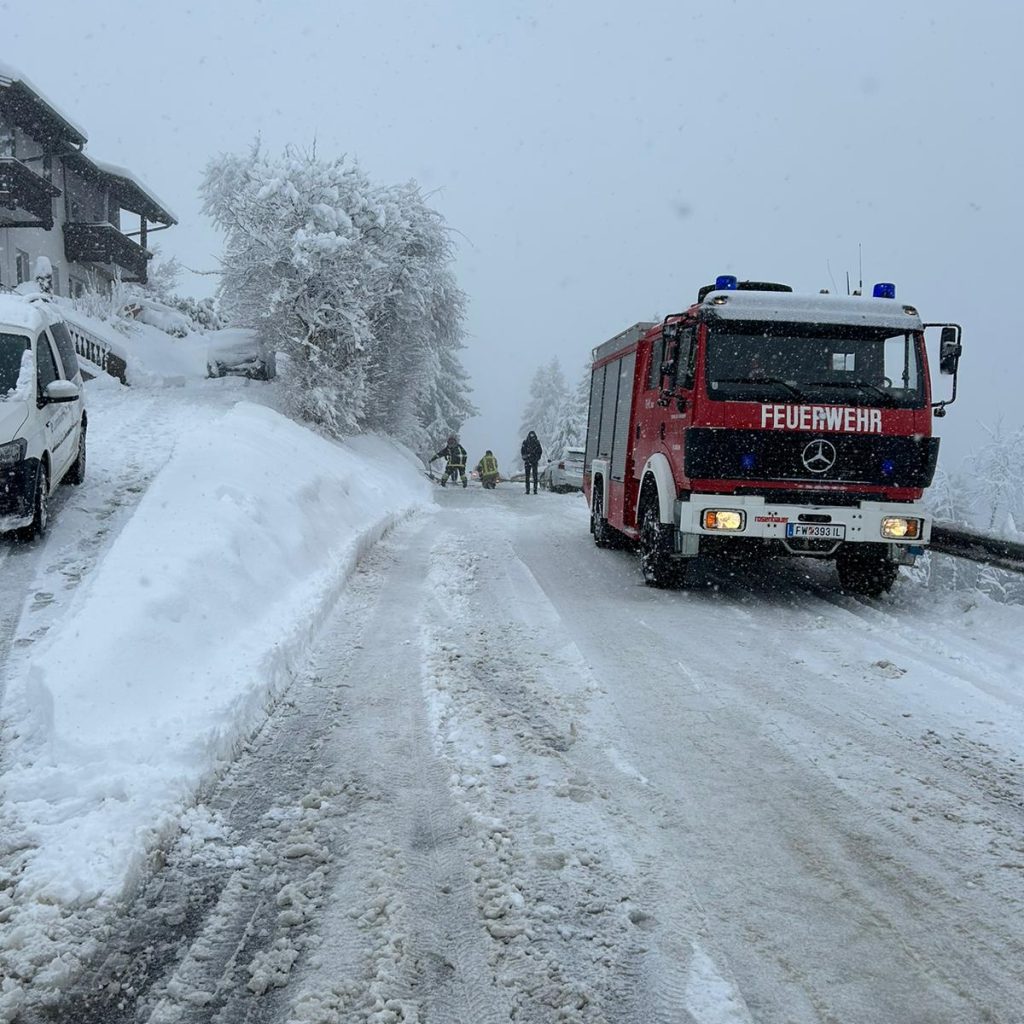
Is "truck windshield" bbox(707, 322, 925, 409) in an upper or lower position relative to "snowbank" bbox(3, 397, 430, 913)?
upper

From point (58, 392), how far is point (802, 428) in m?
6.89

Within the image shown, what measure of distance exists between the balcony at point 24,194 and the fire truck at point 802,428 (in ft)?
84.6

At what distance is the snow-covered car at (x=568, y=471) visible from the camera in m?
27.1

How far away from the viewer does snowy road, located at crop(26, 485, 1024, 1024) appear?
248 centimetres

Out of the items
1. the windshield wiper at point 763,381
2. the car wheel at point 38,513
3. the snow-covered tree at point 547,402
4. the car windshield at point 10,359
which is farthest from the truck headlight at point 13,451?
the snow-covered tree at point 547,402

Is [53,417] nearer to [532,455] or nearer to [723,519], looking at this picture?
[723,519]

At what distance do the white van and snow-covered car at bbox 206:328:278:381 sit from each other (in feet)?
46.2

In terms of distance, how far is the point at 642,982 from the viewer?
8.25ft

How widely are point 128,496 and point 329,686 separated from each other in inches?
222

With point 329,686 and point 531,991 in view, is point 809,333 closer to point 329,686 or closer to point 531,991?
point 329,686

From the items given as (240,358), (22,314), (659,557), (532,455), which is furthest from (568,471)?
(22,314)

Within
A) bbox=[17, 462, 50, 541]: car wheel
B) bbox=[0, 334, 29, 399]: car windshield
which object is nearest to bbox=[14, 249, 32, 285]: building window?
bbox=[0, 334, 29, 399]: car windshield

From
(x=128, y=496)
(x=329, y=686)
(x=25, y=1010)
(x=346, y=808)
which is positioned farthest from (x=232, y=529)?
(x=25, y=1010)

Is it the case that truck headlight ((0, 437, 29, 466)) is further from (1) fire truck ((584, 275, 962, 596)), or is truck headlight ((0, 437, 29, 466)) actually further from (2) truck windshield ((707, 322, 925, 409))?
(2) truck windshield ((707, 322, 925, 409))
